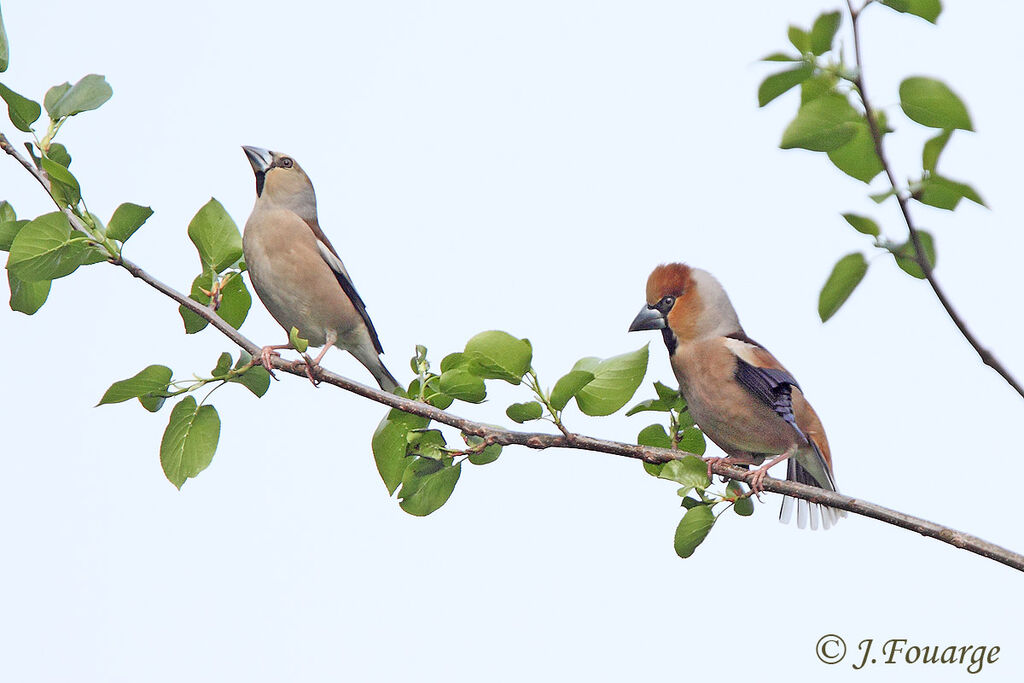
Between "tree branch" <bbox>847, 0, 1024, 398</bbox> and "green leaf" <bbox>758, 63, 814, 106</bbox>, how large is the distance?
0.12 meters

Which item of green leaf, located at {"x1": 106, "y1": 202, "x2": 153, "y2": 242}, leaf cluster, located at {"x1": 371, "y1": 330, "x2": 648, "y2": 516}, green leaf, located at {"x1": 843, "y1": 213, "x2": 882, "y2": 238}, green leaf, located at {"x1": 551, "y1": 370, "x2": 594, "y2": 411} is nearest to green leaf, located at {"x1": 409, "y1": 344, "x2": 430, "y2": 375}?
leaf cluster, located at {"x1": 371, "y1": 330, "x2": 648, "y2": 516}

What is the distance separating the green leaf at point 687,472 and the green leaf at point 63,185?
2.23 meters

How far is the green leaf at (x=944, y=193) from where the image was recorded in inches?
88.3

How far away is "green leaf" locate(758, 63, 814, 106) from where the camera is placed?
223 centimetres

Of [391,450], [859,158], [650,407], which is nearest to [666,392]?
[650,407]

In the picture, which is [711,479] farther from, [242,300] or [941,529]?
[242,300]

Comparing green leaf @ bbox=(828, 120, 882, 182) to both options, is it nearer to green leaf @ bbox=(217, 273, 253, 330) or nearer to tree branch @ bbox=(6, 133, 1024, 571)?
tree branch @ bbox=(6, 133, 1024, 571)

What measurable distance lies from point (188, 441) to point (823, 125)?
2.45m

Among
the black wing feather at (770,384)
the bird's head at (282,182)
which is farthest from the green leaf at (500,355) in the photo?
the bird's head at (282,182)

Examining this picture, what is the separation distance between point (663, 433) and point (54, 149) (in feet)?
8.07

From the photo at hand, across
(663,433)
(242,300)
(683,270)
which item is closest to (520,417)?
(663,433)

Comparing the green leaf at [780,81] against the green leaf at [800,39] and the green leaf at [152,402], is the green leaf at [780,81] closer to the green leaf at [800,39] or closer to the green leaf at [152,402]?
the green leaf at [800,39]

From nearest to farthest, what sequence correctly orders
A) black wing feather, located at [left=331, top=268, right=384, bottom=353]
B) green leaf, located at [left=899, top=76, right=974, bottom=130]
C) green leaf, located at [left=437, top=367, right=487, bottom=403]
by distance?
green leaf, located at [left=899, top=76, right=974, bottom=130]
green leaf, located at [left=437, top=367, right=487, bottom=403]
black wing feather, located at [left=331, top=268, right=384, bottom=353]

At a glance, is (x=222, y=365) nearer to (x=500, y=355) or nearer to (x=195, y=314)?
(x=195, y=314)
